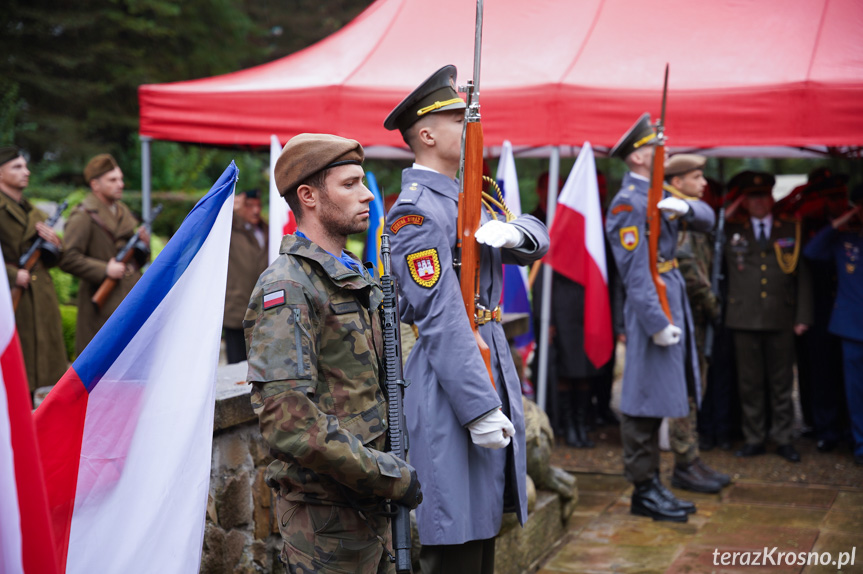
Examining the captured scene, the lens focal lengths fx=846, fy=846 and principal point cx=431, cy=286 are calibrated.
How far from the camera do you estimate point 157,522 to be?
2037 millimetres

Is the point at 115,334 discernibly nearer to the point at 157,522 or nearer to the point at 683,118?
the point at 157,522

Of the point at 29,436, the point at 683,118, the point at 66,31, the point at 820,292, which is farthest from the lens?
the point at 66,31

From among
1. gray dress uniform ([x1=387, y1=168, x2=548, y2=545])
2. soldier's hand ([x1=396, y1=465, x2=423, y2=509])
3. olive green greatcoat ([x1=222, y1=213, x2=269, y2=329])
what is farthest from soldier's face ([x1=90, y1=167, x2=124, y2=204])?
soldier's hand ([x1=396, y1=465, x2=423, y2=509])

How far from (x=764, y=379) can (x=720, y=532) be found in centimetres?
212

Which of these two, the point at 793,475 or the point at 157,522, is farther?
the point at 793,475

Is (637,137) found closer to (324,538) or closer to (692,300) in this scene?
(692,300)

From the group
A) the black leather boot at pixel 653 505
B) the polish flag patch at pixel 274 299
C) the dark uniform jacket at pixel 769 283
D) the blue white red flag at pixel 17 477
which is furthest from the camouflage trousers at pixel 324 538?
the dark uniform jacket at pixel 769 283

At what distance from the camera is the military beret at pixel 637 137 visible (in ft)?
15.0

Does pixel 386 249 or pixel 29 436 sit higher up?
pixel 386 249

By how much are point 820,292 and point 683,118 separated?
1951 millimetres

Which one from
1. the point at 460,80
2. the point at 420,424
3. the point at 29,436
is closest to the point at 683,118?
the point at 460,80

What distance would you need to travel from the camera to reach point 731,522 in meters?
4.57

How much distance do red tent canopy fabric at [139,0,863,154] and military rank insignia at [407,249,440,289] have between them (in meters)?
3.23

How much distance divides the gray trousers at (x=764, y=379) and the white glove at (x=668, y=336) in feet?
6.50
